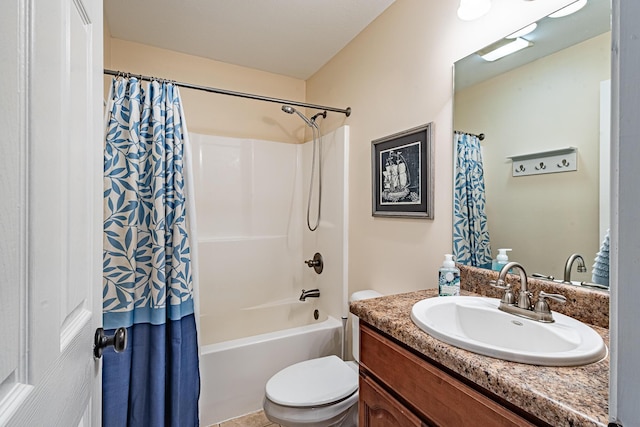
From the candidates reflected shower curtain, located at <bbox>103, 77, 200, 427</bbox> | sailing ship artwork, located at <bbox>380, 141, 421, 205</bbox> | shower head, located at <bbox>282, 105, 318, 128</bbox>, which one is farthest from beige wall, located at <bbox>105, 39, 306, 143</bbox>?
sailing ship artwork, located at <bbox>380, 141, 421, 205</bbox>

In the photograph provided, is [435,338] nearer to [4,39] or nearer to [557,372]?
[557,372]

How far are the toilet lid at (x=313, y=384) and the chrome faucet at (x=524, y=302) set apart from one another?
83 cm

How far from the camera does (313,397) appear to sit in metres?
1.37

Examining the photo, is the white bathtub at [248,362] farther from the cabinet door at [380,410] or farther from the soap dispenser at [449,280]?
the soap dispenser at [449,280]

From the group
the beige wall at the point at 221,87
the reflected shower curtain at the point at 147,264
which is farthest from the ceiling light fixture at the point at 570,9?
the beige wall at the point at 221,87

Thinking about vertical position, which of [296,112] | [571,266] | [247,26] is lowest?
[571,266]

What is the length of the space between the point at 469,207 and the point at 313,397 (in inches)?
42.8

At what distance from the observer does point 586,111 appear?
962mm

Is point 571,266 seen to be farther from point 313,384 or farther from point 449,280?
point 313,384

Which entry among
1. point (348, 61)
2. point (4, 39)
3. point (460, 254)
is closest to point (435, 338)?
point (460, 254)

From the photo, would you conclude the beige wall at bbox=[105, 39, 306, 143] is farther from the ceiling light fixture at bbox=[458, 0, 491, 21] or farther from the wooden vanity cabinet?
the wooden vanity cabinet

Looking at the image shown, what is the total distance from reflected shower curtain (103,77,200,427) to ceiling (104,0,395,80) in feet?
2.14

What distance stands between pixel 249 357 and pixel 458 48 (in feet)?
6.38

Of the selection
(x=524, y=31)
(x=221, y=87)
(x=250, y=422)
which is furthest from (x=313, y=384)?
(x=221, y=87)
